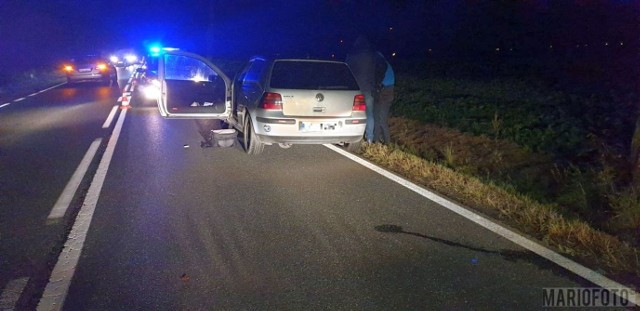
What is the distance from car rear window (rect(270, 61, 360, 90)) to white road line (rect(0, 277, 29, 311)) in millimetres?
4729

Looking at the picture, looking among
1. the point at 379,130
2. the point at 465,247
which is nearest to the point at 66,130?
the point at 379,130

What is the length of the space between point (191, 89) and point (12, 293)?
7.42 meters

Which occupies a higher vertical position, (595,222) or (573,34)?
(573,34)

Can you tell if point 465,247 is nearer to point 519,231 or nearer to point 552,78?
point 519,231

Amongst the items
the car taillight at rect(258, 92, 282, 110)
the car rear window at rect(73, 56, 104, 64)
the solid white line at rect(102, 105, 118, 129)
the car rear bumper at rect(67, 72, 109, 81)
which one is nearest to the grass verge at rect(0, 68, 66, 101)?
the car rear bumper at rect(67, 72, 109, 81)

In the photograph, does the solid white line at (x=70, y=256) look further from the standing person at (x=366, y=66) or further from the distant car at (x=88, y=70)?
the distant car at (x=88, y=70)

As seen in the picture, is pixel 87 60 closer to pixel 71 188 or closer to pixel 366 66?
pixel 366 66

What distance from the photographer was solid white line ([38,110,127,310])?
3762 millimetres

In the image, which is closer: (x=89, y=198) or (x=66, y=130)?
(x=89, y=198)

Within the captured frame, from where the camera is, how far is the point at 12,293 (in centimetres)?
386

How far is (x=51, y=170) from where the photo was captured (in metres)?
7.68

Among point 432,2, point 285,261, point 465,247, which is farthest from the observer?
point 432,2

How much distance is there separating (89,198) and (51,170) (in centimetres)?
193

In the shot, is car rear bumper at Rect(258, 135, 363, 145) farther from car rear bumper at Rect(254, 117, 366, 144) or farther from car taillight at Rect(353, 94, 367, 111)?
car taillight at Rect(353, 94, 367, 111)
